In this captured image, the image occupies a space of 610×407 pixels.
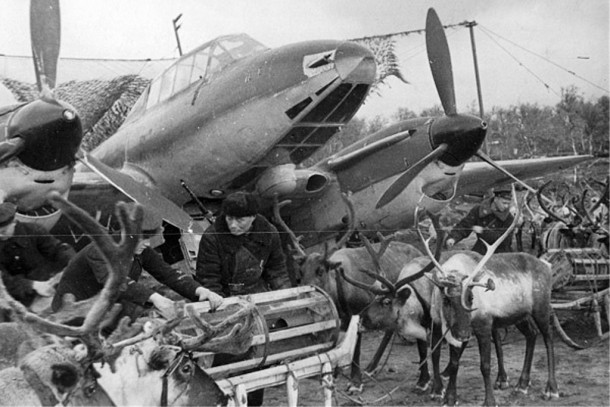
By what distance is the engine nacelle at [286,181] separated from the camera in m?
7.64

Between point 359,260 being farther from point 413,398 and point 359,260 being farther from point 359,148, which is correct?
point 359,148

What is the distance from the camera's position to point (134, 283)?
3859mm

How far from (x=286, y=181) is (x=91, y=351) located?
16.4 ft

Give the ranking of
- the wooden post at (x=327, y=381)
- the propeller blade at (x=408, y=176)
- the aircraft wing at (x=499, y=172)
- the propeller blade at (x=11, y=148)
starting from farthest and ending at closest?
the aircraft wing at (x=499, y=172) < the propeller blade at (x=408, y=176) < the propeller blade at (x=11, y=148) < the wooden post at (x=327, y=381)

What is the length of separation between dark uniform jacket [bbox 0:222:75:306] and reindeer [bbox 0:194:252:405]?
0.92m

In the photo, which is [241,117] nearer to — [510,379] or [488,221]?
[488,221]

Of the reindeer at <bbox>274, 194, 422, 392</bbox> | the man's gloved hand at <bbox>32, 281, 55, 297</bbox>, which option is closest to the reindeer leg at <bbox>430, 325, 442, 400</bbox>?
the reindeer at <bbox>274, 194, 422, 392</bbox>

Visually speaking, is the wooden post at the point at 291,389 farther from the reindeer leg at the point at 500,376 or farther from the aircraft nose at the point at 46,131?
the reindeer leg at the point at 500,376

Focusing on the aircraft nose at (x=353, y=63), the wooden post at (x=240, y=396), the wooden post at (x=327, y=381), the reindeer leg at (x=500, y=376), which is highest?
the aircraft nose at (x=353, y=63)

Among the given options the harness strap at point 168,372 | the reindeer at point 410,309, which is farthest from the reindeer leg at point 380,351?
the harness strap at point 168,372

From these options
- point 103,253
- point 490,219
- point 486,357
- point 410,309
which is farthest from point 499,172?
point 103,253

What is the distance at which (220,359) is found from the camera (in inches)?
157

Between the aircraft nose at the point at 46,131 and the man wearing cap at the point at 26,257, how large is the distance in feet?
2.84

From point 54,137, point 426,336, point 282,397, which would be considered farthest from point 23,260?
point 426,336
